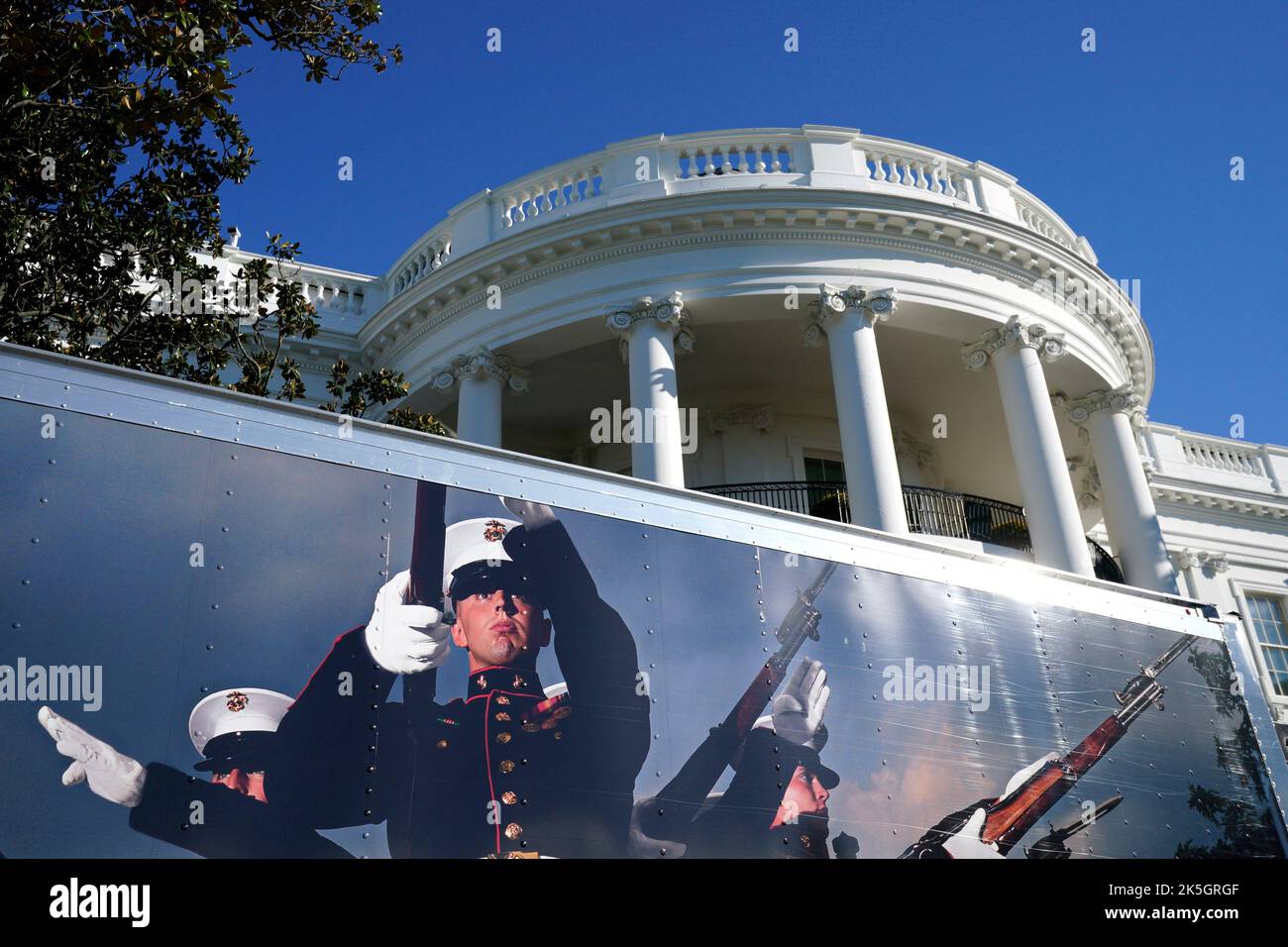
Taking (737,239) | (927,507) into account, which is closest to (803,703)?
(737,239)

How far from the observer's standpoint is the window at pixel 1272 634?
27.6 metres

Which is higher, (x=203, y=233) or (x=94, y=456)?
(x=203, y=233)

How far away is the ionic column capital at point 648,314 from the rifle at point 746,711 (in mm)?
12221

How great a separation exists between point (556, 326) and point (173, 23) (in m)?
9.49

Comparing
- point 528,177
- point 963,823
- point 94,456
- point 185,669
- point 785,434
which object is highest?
point 528,177

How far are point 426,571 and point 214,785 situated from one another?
1324 mm

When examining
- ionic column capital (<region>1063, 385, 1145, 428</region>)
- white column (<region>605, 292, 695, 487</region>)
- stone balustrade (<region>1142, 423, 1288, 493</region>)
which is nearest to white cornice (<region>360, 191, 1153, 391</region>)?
white column (<region>605, 292, 695, 487</region>)

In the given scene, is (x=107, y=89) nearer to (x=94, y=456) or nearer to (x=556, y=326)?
(x=94, y=456)

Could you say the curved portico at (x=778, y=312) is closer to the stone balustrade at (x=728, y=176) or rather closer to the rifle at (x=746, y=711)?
the stone balustrade at (x=728, y=176)

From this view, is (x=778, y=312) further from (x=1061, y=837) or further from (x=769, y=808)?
Result: (x=769, y=808)

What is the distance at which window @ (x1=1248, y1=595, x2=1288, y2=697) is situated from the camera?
27562 mm

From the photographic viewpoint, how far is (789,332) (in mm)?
19969
